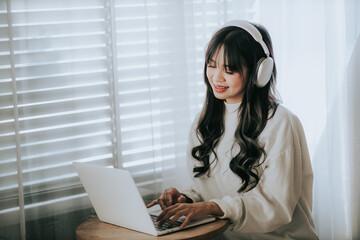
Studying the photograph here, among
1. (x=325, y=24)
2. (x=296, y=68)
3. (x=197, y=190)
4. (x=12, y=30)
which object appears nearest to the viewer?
(x=12, y=30)

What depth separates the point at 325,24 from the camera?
5.76 ft

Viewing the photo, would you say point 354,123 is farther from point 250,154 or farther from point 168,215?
point 168,215

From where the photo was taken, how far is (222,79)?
4.81ft

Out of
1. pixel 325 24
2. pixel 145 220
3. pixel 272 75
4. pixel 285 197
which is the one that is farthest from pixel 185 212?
pixel 325 24

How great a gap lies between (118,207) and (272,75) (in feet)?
2.09

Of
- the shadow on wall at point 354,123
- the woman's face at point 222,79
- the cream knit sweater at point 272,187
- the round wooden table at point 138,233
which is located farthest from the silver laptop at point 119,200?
the shadow on wall at point 354,123

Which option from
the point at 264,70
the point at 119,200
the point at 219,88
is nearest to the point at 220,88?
the point at 219,88

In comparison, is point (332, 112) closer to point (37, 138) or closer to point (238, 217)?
point (238, 217)

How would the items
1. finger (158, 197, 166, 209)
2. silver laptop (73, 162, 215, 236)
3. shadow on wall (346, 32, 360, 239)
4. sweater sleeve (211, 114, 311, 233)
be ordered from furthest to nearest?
shadow on wall (346, 32, 360, 239), finger (158, 197, 166, 209), sweater sleeve (211, 114, 311, 233), silver laptop (73, 162, 215, 236)

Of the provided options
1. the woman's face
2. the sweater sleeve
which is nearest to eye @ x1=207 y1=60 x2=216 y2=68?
the woman's face

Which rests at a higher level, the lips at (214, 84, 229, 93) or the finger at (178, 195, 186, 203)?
the lips at (214, 84, 229, 93)

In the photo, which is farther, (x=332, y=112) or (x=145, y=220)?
(x=332, y=112)

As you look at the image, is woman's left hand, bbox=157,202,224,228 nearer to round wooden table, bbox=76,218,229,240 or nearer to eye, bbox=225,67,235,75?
round wooden table, bbox=76,218,229,240

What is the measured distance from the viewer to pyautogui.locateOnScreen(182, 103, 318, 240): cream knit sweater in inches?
53.5
